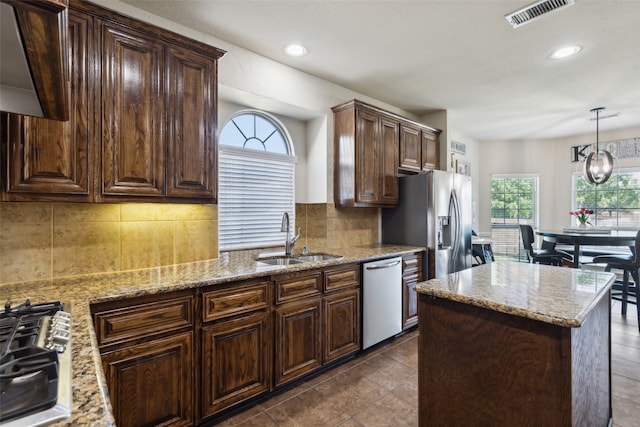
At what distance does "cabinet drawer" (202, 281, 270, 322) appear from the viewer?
191cm

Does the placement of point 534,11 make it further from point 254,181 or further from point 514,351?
point 254,181

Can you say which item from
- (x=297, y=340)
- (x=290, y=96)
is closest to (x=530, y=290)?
→ (x=297, y=340)

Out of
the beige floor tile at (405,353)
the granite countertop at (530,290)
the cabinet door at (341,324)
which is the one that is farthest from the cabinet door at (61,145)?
the beige floor tile at (405,353)

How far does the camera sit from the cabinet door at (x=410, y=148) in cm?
384

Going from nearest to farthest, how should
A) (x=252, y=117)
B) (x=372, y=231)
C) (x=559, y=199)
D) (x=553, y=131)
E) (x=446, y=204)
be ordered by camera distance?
(x=252, y=117) → (x=446, y=204) → (x=372, y=231) → (x=553, y=131) → (x=559, y=199)

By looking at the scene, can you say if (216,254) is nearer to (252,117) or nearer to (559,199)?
(252,117)

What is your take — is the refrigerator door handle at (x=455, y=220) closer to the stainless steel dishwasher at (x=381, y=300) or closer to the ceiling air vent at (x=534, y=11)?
the stainless steel dishwasher at (x=381, y=300)

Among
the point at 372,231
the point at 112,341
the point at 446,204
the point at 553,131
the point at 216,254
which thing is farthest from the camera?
the point at 553,131

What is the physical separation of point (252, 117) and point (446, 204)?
2.34 m

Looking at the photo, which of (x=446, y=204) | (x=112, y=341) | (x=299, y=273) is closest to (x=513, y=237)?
(x=446, y=204)

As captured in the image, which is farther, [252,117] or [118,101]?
[252,117]

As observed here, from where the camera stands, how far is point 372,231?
13.0 feet

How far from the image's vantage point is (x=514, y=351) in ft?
4.51

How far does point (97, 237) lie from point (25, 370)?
1.53 m
